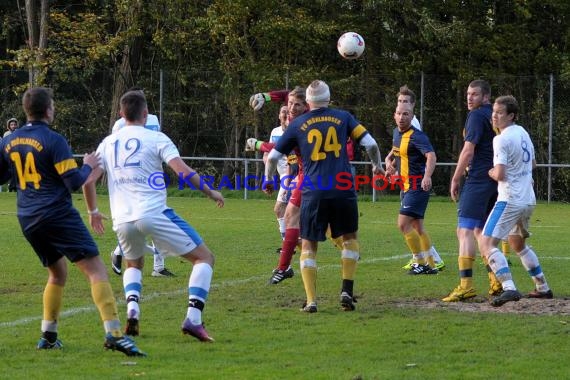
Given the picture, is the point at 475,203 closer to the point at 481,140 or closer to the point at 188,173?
the point at 481,140

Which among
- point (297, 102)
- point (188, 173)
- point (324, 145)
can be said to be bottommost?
point (188, 173)

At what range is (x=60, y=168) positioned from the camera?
719 cm

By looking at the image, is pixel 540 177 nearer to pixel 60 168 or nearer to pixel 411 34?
pixel 411 34

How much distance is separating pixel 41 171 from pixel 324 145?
115 inches

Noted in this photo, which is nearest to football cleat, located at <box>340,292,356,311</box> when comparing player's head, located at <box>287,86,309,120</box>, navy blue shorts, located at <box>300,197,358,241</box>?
navy blue shorts, located at <box>300,197,358,241</box>

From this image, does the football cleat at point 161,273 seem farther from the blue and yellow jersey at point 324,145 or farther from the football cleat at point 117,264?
the blue and yellow jersey at point 324,145

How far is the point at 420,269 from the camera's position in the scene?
1237cm

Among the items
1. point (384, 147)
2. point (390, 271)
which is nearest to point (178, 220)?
point (390, 271)

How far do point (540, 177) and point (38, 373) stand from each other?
21.8m

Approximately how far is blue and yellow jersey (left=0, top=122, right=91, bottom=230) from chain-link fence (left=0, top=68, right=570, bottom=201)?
2028cm

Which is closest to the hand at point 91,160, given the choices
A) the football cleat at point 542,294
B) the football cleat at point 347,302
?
the football cleat at point 347,302

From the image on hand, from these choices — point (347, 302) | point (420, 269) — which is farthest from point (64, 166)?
point (420, 269)

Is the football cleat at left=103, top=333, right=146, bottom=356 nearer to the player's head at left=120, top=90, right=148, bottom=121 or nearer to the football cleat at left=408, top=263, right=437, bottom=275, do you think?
the player's head at left=120, top=90, right=148, bottom=121

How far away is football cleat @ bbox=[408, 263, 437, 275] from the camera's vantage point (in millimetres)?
12352
